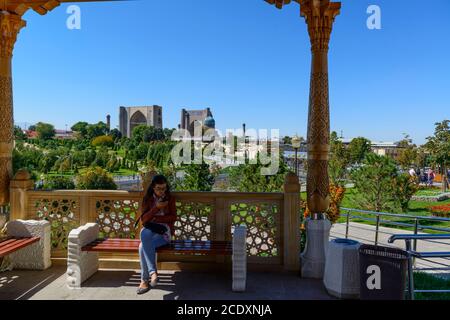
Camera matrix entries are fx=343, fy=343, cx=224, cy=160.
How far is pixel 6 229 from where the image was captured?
186 inches

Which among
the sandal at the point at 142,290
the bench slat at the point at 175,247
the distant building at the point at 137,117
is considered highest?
the distant building at the point at 137,117

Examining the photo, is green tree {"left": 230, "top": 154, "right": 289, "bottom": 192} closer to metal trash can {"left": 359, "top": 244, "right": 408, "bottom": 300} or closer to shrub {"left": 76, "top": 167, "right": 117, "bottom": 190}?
metal trash can {"left": 359, "top": 244, "right": 408, "bottom": 300}

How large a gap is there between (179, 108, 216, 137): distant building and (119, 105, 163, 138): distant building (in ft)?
33.0

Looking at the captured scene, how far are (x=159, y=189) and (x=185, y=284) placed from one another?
1212 mm

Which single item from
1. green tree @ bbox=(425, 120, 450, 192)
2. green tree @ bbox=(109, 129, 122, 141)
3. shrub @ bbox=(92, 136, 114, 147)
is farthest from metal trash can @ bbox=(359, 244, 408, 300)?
green tree @ bbox=(109, 129, 122, 141)

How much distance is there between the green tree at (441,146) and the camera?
111ft

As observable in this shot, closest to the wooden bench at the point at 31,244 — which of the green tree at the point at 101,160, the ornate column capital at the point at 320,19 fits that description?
the ornate column capital at the point at 320,19

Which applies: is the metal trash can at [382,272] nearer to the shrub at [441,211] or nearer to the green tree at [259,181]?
the green tree at [259,181]

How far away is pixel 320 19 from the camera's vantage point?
474 cm

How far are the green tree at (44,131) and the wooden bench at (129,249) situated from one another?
97.0 metres

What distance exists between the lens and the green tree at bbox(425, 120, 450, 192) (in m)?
33.8

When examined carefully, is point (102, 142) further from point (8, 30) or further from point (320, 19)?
point (320, 19)

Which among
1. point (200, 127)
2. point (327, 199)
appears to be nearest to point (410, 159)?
point (200, 127)
